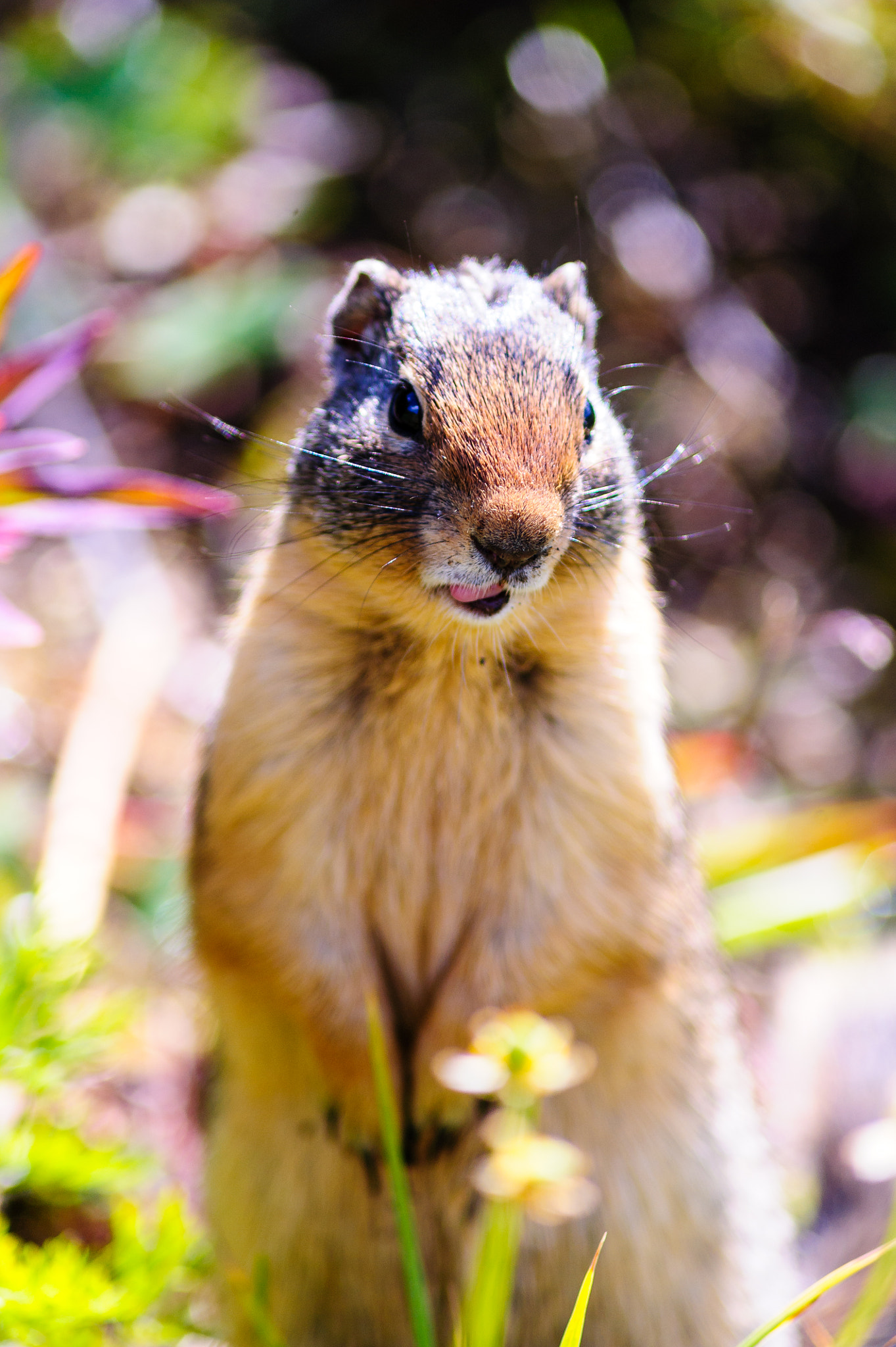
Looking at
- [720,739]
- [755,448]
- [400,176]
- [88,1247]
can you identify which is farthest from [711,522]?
[88,1247]

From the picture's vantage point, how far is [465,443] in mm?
2053

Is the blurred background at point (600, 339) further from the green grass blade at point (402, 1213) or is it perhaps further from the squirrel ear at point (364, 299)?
the green grass blade at point (402, 1213)

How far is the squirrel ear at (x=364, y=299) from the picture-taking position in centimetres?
254

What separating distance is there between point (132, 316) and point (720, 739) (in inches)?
122

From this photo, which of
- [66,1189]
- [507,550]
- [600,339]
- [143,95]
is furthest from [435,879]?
[143,95]

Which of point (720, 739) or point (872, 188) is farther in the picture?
point (872, 188)

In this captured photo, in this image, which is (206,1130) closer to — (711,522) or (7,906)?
(7,906)

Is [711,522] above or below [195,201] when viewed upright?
below

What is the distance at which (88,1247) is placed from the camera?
2875 millimetres

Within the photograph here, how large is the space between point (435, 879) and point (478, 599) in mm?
712

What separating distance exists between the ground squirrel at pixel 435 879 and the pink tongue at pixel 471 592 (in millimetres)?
190

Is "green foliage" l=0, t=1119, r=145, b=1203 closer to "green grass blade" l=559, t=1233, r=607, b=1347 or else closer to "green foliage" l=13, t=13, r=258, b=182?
"green grass blade" l=559, t=1233, r=607, b=1347

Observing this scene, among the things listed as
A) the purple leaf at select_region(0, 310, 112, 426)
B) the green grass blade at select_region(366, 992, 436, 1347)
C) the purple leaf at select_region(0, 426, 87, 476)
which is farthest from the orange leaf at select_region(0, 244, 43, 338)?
the green grass blade at select_region(366, 992, 436, 1347)

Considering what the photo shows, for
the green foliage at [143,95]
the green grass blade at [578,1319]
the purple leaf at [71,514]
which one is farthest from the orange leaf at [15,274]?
the green foliage at [143,95]
